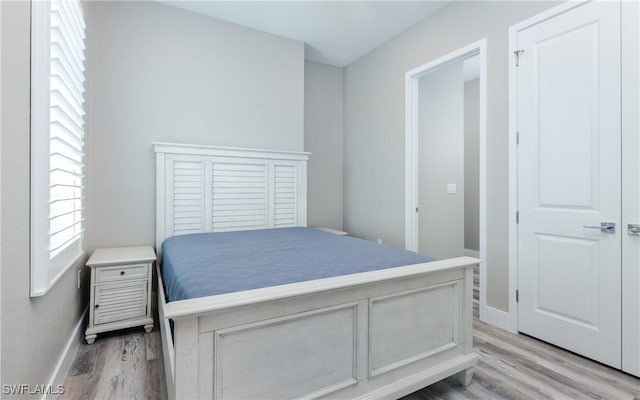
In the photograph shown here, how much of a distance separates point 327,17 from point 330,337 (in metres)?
3.20

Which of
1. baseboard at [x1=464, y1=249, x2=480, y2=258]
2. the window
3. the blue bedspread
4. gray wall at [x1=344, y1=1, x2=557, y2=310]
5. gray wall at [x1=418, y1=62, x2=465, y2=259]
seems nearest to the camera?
the window

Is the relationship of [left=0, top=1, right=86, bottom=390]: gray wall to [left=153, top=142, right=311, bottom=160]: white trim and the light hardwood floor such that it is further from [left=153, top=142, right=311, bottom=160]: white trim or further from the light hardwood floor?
[left=153, top=142, right=311, bottom=160]: white trim

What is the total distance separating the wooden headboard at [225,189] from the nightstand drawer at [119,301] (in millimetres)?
618

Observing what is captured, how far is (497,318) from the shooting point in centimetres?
257

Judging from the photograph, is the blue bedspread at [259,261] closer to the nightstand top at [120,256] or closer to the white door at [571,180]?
the nightstand top at [120,256]

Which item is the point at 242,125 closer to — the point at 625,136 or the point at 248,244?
the point at 248,244

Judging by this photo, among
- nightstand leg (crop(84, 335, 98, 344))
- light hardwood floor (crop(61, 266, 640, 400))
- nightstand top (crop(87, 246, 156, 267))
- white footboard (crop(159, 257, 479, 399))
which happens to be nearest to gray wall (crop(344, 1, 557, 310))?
light hardwood floor (crop(61, 266, 640, 400))

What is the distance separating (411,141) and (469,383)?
2.40m

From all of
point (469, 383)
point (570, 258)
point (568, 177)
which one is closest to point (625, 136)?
point (568, 177)

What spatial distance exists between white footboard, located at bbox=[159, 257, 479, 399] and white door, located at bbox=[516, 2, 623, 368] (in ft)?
3.07

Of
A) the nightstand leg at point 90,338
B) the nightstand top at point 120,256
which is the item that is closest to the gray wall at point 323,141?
the nightstand top at point 120,256

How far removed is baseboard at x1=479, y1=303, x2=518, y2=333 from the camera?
2473mm

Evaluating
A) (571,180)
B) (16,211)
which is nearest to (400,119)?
(571,180)

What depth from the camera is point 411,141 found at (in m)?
3.44
